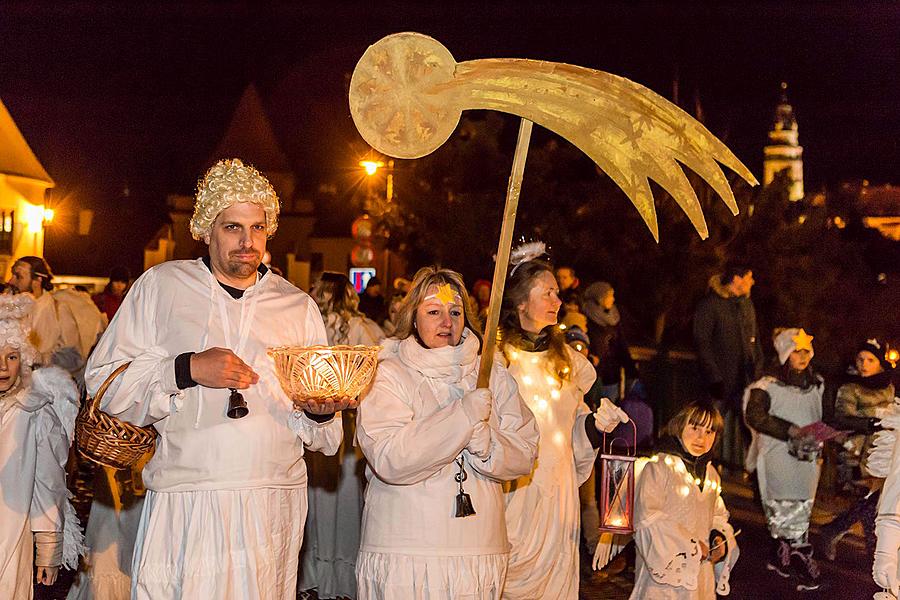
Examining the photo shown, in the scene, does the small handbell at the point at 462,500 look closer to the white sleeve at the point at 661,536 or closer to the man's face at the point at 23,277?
the white sleeve at the point at 661,536

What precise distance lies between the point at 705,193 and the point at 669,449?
24.5m

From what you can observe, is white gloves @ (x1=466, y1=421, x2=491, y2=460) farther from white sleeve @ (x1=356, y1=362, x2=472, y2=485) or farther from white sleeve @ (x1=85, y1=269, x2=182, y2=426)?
white sleeve @ (x1=85, y1=269, x2=182, y2=426)

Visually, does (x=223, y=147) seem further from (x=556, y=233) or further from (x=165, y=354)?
(x=165, y=354)

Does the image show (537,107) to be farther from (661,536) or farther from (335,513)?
(335,513)

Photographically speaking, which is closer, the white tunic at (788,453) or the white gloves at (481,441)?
the white gloves at (481,441)

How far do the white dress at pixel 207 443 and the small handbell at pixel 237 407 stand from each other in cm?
11

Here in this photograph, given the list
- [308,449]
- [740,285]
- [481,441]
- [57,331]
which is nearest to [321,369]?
[481,441]

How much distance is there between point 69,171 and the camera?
6206 cm

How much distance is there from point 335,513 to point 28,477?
406 cm

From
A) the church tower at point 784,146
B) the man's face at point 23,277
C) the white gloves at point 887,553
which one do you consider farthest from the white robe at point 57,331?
the church tower at point 784,146

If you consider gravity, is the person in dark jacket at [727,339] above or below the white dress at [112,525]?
above

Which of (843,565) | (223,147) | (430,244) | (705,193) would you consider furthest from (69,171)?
(843,565)

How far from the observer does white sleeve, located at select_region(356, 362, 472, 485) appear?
5965 millimetres

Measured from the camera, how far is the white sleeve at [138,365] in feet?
18.1
